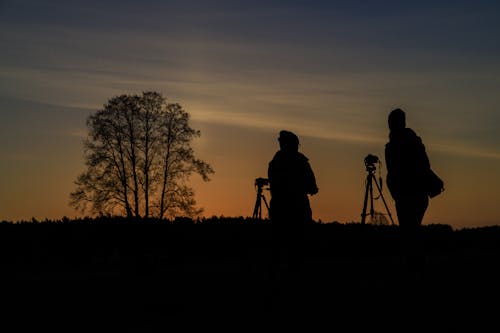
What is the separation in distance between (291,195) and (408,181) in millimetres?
1995

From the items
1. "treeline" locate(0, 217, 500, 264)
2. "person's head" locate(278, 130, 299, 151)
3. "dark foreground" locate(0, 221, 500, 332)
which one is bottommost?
"dark foreground" locate(0, 221, 500, 332)

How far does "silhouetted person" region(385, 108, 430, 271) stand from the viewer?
12.3 meters

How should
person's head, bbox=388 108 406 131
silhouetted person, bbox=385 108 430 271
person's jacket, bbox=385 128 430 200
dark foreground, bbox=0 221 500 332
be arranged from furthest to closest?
person's head, bbox=388 108 406 131
person's jacket, bbox=385 128 430 200
silhouetted person, bbox=385 108 430 271
dark foreground, bbox=0 221 500 332

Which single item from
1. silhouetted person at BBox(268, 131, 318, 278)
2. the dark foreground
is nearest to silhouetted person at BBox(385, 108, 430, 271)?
the dark foreground

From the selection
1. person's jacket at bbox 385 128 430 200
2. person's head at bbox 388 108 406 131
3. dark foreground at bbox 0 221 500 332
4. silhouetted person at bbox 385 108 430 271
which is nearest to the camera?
dark foreground at bbox 0 221 500 332

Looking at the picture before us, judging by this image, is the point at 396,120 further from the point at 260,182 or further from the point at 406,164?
the point at 260,182

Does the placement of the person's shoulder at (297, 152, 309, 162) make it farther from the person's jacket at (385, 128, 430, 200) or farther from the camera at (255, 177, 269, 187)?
the camera at (255, 177, 269, 187)

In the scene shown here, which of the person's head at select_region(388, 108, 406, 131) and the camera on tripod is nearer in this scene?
the person's head at select_region(388, 108, 406, 131)

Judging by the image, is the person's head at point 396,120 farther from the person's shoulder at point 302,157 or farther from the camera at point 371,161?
the camera at point 371,161

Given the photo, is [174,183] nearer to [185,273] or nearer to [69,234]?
[69,234]

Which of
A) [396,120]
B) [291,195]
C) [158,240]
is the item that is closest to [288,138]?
[291,195]

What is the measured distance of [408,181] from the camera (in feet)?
40.9

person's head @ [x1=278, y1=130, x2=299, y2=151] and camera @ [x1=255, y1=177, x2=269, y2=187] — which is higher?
camera @ [x1=255, y1=177, x2=269, y2=187]

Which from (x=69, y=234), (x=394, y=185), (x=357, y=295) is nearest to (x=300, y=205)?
(x=394, y=185)
